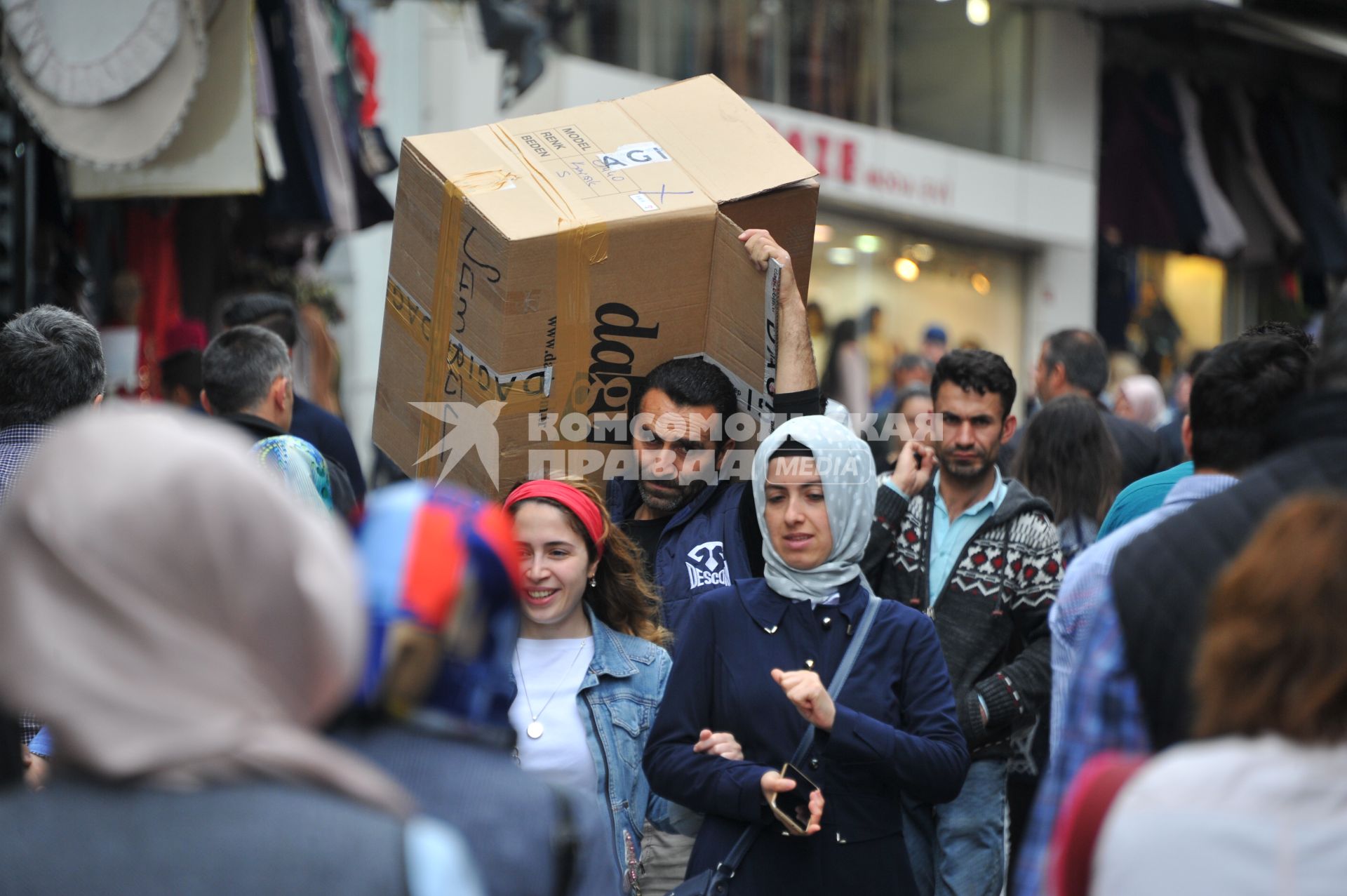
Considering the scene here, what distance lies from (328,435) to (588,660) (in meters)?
2.44

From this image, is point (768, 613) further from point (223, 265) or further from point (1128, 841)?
point (223, 265)

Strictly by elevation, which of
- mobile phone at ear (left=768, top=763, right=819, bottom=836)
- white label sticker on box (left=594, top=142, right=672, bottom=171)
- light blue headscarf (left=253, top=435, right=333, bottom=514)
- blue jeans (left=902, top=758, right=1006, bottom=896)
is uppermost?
white label sticker on box (left=594, top=142, right=672, bottom=171)

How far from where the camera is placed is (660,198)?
4320 mm

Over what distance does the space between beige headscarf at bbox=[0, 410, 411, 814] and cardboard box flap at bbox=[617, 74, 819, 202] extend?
119 inches

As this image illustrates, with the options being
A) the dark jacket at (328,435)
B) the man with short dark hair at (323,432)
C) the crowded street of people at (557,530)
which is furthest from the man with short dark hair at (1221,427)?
the dark jacket at (328,435)

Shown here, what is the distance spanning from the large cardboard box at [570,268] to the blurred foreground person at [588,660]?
0.62 metres

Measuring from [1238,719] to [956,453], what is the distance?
3.13 metres

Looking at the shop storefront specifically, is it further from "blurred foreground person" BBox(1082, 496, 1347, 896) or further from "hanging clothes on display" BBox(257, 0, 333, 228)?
"blurred foreground person" BBox(1082, 496, 1347, 896)

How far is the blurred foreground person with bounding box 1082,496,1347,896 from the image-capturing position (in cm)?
162

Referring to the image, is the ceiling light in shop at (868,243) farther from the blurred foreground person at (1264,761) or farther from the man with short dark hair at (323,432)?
the blurred foreground person at (1264,761)


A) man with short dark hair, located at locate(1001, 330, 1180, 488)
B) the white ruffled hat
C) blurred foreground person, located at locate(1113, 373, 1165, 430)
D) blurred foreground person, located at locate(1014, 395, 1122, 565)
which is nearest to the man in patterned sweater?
blurred foreground person, located at locate(1014, 395, 1122, 565)

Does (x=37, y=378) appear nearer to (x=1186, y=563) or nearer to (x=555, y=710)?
(x=555, y=710)

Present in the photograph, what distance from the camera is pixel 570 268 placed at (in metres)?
4.20

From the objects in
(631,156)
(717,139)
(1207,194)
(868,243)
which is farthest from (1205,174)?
(631,156)
